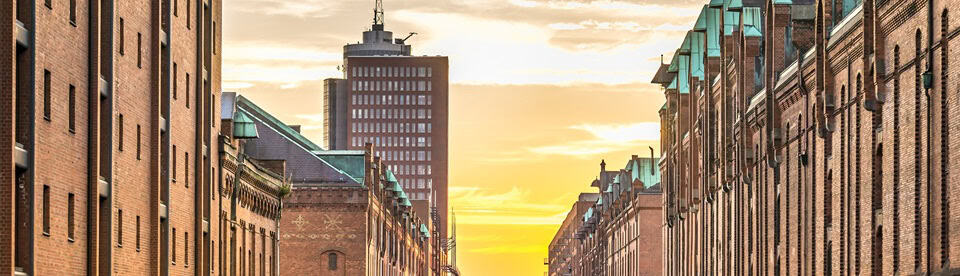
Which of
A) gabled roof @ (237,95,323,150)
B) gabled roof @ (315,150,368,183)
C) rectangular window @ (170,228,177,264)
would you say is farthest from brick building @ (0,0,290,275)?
gabled roof @ (315,150,368,183)

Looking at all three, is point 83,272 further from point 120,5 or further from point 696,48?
point 696,48

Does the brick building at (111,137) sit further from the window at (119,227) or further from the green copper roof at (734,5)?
the green copper roof at (734,5)

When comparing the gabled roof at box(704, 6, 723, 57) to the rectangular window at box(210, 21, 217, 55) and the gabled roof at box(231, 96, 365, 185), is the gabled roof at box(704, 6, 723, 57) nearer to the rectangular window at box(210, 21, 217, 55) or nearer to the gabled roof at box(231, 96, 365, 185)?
the gabled roof at box(231, 96, 365, 185)

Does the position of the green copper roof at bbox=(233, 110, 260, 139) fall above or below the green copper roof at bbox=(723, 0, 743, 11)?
below

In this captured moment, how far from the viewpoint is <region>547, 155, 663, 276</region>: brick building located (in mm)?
120500

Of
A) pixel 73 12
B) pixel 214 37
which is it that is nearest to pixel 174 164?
pixel 214 37

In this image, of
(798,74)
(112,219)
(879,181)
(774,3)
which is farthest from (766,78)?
(112,219)

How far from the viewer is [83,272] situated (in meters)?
44.0

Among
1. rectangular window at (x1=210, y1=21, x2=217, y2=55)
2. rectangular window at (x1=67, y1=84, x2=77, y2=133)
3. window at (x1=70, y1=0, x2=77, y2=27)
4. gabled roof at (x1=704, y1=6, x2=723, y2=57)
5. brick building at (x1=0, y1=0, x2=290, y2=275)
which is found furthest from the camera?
gabled roof at (x1=704, y1=6, x2=723, y2=57)

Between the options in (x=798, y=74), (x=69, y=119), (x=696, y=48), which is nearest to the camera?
(x=69, y=119)

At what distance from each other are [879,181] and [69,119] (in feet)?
71.0

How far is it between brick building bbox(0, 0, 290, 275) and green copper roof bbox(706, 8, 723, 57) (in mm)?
27322

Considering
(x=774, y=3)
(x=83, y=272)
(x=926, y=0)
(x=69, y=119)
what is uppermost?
(x=774, y=3)

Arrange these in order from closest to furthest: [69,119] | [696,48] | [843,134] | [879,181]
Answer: [69,119] → [879,181] → [843,134] → [696,48]
